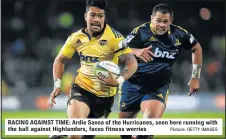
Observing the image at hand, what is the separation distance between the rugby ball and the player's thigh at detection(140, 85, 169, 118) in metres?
0.95

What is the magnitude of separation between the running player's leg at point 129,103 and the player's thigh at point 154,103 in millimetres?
197

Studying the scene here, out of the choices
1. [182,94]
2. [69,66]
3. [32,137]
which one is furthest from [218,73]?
[32,137]

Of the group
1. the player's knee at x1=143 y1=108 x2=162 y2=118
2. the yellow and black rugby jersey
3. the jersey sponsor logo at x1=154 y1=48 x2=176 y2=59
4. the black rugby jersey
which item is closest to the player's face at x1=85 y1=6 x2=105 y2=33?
the yellow and black rugby jersey

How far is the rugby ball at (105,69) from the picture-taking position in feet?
26.6

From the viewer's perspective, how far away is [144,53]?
8.88 m

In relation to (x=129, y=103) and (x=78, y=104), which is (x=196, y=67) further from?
(x=78, y=104)

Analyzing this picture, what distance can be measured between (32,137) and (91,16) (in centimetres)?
432

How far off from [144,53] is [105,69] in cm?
105

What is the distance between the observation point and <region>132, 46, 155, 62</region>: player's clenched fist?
8.88m

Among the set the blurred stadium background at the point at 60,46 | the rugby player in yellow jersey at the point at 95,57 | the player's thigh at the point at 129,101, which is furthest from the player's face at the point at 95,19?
the blurred stadium background at the point at 60,46

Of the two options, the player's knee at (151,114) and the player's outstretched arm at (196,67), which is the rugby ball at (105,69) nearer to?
the player's knee at (151,114)

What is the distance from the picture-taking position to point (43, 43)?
68.7 ft

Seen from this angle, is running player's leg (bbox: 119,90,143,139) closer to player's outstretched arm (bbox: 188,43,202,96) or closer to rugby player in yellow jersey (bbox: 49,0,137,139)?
rugby player in yellow jersey (bbox: 49,0,137,139)

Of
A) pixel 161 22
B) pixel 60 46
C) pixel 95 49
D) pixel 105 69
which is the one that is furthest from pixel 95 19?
pixel 60 46
